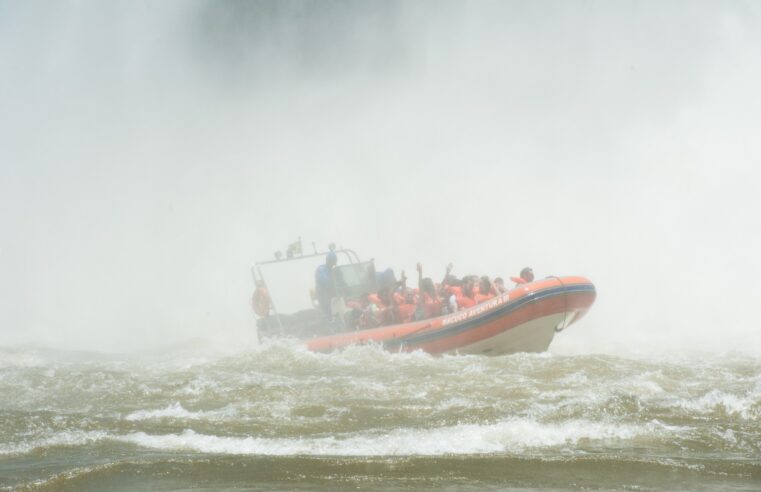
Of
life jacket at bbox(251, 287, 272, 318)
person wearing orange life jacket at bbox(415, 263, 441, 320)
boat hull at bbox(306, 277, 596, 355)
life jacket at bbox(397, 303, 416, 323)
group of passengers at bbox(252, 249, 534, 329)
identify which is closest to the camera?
boat hull at bbox(306, 277, 596, 355)

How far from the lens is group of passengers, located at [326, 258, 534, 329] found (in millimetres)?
12859

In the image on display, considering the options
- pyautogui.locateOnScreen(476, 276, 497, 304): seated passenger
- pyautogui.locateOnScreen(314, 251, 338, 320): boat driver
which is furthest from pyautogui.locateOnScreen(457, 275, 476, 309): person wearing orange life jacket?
pyautogui.locateOnScreen(314, 251, 338, 320): boat driver

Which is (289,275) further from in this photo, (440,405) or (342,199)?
(440,405)

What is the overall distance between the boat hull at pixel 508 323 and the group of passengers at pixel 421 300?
21.0 inches

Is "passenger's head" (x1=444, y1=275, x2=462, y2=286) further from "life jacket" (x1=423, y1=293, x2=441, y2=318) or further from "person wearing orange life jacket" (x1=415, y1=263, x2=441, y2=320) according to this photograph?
"life jacket" (x1=423, y1=293, x2=441, y2=318)

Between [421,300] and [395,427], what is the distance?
575 cm

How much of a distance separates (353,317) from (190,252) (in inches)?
1140

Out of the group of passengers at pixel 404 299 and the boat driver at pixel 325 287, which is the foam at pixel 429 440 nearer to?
the group of passengers at pixel 404 299

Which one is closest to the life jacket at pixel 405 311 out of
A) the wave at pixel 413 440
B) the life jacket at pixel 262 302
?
the life jacket at pixel 262 302

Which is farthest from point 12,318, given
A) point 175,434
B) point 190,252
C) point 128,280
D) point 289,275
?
point 175,434

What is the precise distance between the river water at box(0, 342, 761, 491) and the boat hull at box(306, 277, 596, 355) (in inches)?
23.6

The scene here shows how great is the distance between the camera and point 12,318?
3869 centimetres

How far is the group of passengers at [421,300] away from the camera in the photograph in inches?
506

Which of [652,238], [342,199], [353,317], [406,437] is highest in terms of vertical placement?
[342,199]
